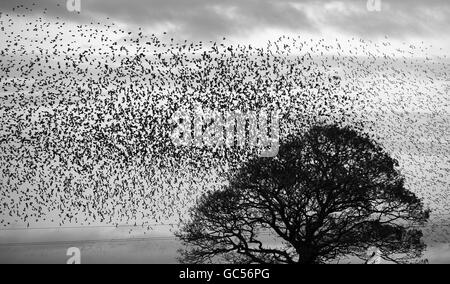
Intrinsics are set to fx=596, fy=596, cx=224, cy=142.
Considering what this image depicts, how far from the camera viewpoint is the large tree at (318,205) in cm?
2780

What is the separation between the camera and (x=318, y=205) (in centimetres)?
2814

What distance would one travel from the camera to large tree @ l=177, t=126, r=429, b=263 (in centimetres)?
2780

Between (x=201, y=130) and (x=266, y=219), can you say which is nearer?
→ (x=266, y=219)

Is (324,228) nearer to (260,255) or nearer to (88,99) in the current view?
(260,255)

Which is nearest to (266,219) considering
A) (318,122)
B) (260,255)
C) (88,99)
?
(260,255)

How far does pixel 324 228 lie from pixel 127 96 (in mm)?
12285

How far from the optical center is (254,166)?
1139 inches

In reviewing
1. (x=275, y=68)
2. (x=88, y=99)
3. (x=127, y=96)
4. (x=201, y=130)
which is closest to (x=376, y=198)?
A: (x=275, y=68)

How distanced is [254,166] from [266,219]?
262 cm
